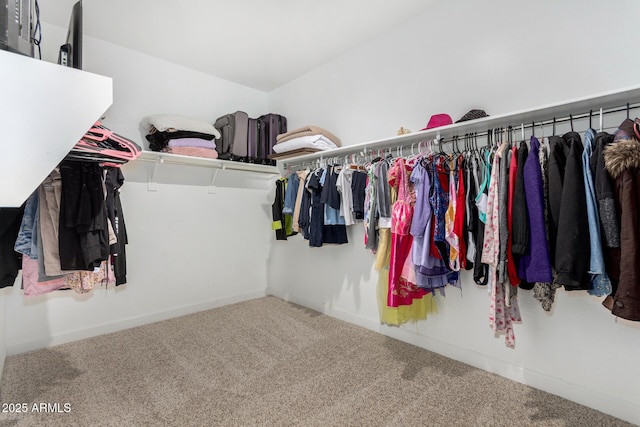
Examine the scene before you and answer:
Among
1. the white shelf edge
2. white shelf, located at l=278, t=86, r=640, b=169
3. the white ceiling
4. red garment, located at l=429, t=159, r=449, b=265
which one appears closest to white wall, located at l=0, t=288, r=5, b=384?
the white shelf edge

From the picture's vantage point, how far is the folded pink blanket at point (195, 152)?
9.29ft

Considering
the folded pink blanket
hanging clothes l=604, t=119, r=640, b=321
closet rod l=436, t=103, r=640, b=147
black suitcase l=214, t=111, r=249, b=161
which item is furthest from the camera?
black suitcase l=214, t=111, r=249, b=161

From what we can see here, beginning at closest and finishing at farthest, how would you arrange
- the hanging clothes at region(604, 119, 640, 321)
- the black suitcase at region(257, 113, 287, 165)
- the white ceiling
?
the hanging clothes at region(604, 119, 640, 321)
the white ceiling
the black suitcase at region(257, 113, 287, 165)

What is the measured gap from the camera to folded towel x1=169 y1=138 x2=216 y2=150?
2.83m

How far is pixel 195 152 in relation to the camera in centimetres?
294

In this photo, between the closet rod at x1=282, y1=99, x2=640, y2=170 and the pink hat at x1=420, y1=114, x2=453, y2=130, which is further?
the pink hat at x1=420, y1=114, x2=453, y2=130

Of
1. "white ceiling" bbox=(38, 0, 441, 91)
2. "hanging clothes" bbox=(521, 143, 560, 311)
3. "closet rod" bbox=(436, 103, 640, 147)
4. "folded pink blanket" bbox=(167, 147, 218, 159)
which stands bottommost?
"hanging clothes" bbox=(521, 143, 560, 311)

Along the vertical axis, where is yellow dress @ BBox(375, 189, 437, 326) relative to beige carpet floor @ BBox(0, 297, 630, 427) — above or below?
above

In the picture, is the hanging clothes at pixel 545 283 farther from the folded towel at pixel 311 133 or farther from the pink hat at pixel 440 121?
the folded towel at pixel 311 133

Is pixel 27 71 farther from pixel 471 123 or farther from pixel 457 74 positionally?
pixel 457 74

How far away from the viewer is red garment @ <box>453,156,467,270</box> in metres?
1.83

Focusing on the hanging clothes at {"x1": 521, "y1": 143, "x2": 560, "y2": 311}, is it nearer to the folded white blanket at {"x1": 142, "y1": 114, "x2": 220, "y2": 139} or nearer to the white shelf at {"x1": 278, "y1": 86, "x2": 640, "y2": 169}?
the white shelf at {"x1": 278, "y1": 86, "x2": 640, "y2": 169}

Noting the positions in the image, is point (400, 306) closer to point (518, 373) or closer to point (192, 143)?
point (518, 373)

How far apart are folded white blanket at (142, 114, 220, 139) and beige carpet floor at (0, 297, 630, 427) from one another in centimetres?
187
